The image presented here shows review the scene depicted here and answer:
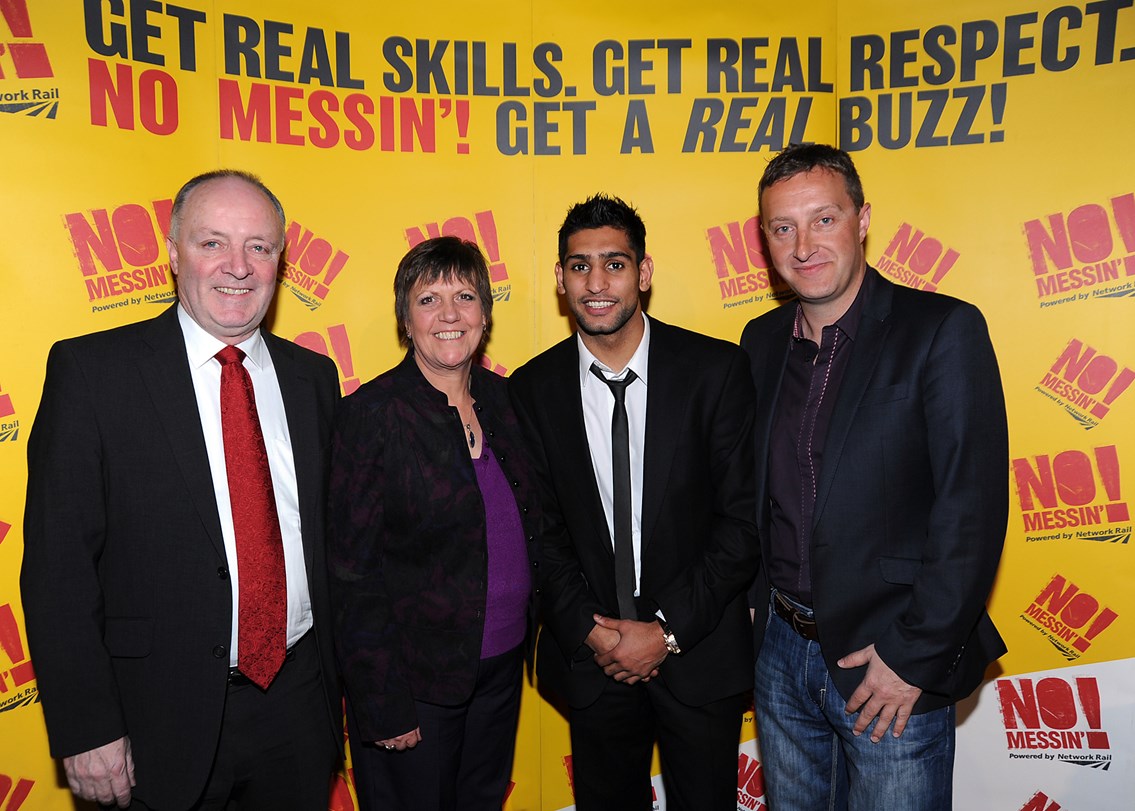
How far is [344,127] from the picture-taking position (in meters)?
3.04

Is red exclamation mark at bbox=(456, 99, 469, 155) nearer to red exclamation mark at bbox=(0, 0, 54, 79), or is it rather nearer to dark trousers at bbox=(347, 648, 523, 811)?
red exclamation mark at bbox=(0, 0, 54, 79)

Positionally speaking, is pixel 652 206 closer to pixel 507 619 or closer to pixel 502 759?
pixel 507 619

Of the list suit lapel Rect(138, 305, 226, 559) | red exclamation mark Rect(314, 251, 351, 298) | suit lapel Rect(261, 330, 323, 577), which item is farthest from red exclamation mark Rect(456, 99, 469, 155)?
suit lapel Rect(138, 305, 226, 559)

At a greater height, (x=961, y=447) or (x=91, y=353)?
(x=91, y=353)

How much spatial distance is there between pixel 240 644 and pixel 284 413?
1.94 ft

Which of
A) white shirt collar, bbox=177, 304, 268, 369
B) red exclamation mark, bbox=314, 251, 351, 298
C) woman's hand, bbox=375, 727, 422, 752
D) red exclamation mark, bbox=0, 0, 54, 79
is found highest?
red exclamation mark, bbox=0, 0, 54, 79

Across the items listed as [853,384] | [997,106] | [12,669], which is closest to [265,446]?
[853,384]

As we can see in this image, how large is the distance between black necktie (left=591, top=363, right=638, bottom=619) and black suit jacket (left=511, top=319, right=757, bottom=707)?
0.03 metres

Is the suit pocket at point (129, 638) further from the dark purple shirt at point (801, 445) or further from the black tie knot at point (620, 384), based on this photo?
the dark purple shirt at point (801, 445)

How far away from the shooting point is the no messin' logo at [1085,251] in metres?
2.95

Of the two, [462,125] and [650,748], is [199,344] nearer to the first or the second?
[462,125]

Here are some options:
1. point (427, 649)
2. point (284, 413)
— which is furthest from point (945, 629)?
point (284, 413)

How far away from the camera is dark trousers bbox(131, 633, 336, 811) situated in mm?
1882

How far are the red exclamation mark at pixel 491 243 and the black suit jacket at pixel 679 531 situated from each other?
40.6 inches
